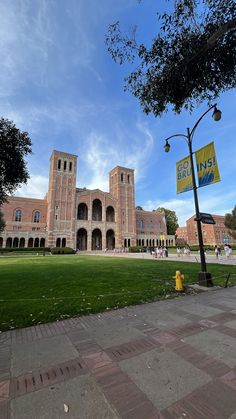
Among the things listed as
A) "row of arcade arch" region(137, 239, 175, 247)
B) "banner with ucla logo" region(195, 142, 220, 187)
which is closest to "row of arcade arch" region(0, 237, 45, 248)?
"row of arcade arch" region(137, 239, 175, 247)

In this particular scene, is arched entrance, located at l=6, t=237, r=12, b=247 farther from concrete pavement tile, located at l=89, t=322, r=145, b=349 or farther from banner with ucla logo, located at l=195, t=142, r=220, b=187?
concrete pavement tile, located at l=89, t=322, r=145, b=349

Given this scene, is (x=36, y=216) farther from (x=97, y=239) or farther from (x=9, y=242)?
(x=97, y=239)

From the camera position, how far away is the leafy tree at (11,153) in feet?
44.8

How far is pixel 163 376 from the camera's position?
261cm

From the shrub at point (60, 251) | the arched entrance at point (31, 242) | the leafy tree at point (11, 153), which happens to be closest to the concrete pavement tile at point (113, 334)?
the leafy tree at point (11, 153)

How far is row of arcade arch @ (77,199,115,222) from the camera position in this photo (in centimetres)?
6400

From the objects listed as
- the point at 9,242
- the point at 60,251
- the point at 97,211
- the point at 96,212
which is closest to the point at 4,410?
the point at 60,251

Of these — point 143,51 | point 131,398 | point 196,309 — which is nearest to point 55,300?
point 196,309

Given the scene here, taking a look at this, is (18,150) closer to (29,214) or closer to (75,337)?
(75,337)

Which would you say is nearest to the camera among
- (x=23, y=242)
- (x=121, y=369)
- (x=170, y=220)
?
(x=121, y=369)

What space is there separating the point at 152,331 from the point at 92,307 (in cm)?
189

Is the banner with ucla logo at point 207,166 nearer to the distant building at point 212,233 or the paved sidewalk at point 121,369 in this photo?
the paved sidewalk at point 121,369

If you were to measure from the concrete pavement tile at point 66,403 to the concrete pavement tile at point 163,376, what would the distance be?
0.50m

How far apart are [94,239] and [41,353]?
2432 inches
